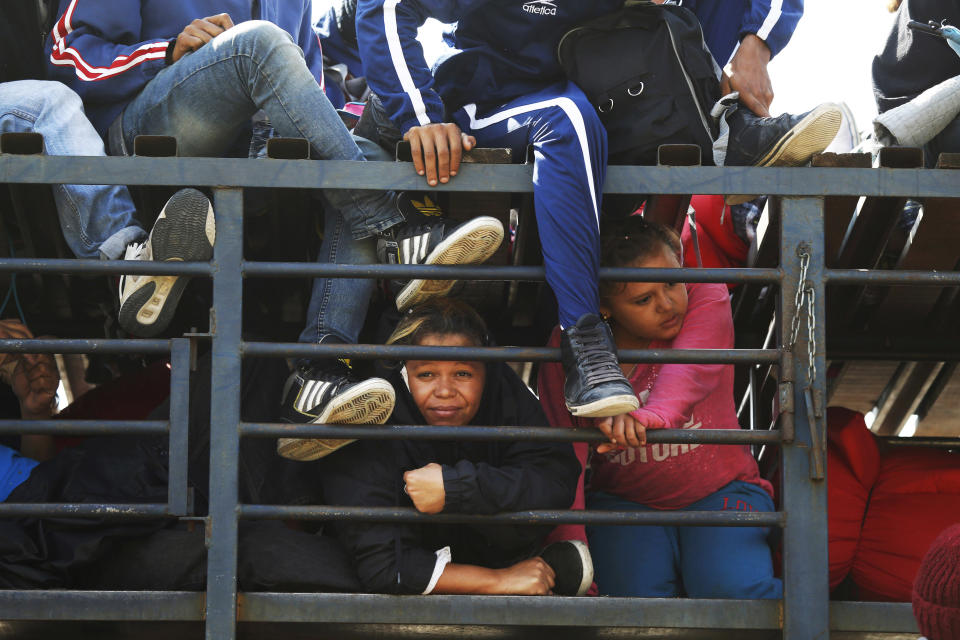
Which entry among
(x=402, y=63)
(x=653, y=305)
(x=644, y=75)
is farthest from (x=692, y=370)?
(x=402, y=63)

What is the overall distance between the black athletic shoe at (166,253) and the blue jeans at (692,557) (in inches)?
59.0

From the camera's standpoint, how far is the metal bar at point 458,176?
3375 millimetres

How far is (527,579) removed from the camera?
333 centimetres

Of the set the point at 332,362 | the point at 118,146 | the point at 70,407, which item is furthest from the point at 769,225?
the point at 70,407

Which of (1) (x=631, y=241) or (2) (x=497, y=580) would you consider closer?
(2) (x=497, y=580)

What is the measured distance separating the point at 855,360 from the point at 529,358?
71.3 inches

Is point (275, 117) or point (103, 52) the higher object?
point (103, 52)

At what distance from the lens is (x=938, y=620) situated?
2584 millimetres

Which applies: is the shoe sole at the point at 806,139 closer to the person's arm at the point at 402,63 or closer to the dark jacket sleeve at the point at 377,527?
the person's arm at the point at 402,63

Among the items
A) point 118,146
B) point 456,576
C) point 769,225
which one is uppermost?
point 118,146

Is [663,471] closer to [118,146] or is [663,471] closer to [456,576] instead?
[456,576]

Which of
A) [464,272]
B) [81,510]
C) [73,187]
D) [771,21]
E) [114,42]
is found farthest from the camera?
[114,42]

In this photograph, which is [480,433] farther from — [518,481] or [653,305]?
[653,305]

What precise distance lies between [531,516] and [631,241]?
984mm
